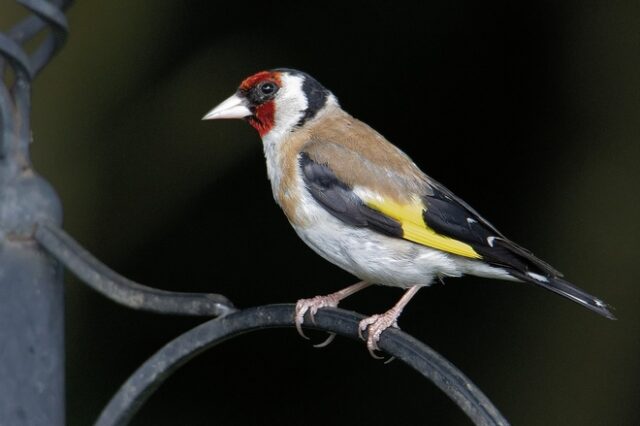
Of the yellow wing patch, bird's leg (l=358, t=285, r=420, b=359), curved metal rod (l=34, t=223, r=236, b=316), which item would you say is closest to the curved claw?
bird's leg (l=358, t=285, r=420, b=359)

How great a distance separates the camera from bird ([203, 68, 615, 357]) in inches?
93.1

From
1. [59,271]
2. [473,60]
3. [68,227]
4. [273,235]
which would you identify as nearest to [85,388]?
[68,227]

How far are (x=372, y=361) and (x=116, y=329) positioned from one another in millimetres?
952

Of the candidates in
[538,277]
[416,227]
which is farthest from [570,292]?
[416,227]

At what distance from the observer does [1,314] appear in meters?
1.69

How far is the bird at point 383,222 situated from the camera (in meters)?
2.37

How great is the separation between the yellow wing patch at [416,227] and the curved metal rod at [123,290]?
31.1 inches

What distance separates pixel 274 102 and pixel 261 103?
36 mm

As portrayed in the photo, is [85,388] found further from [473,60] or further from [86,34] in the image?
[473,60]

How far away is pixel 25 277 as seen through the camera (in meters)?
1.72

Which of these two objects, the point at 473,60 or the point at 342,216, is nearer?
the point at 342,216

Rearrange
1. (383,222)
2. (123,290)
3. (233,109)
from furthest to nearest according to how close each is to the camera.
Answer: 1. (233,109)
2. (383,222)
3. (123,290)

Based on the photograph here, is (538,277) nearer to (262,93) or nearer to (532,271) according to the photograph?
(532,271)

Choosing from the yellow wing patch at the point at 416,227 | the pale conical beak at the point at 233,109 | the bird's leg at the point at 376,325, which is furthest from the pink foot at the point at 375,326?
the pale conical beak at the point at 233,109
